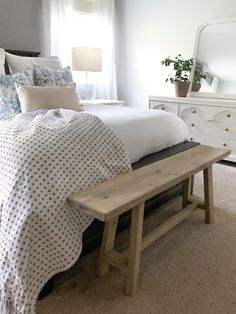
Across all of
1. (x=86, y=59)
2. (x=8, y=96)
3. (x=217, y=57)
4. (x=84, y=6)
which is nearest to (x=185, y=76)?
(x=217, y=57)

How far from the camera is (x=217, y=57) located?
12.0 feet

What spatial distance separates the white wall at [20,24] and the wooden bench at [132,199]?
253 cm

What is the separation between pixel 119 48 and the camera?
15.2 feet

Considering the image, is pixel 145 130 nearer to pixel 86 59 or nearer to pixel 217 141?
pixel 217 141

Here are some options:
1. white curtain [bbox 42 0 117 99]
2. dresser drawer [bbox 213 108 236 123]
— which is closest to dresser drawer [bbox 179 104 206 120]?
dresser drawer [bbox 213 108 236 123]

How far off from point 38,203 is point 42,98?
1186 mm

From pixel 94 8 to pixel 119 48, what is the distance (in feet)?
2.54

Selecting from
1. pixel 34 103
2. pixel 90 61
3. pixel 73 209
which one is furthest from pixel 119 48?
pixel 73 209

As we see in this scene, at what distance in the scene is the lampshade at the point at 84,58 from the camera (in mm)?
3615

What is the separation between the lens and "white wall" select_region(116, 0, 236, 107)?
12.4 ft

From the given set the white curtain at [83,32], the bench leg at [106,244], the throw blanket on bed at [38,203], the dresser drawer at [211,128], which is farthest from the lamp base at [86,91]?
the bench leg at [106,244]

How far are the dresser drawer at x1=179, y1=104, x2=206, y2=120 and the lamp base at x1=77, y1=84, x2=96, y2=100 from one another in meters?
1.37

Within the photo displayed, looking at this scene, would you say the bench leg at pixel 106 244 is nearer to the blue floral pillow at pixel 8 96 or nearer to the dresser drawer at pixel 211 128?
the blue floral pillow at pixel 8 96

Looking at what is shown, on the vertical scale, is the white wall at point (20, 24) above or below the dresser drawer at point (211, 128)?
above
